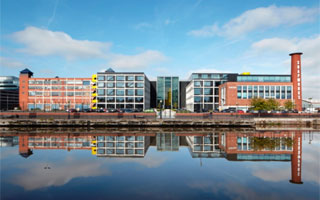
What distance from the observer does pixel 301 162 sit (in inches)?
629

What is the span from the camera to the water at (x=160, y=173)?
10148 millimetres

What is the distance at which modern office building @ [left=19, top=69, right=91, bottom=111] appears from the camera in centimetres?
9044

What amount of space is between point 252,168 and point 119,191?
10.2 meters

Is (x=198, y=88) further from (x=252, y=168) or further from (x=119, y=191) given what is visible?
(x=119, y=191)

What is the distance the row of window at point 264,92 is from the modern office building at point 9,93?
111277mm

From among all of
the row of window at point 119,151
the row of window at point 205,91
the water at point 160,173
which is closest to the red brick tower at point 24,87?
the row of window at point 205,91

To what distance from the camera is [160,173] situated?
521 inches

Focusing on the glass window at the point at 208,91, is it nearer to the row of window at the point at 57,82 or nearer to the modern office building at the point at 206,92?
the modern office building at the point at 206,92

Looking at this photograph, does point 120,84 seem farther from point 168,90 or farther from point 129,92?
point 168,90

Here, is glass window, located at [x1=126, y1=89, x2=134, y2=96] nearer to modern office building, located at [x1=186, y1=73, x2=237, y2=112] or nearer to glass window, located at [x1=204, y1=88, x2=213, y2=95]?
modern office building, located at [x1=186, y1=73, x2=237, y2=112]

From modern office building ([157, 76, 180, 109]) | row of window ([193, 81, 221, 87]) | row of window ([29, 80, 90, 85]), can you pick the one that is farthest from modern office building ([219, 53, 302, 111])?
row of window ([29, 80, 90, 85])

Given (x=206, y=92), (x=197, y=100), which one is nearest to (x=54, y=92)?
(x=197, y=100)

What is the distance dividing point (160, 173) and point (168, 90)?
93.8 m

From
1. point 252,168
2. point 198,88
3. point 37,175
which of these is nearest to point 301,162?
Answer: point 252,168
